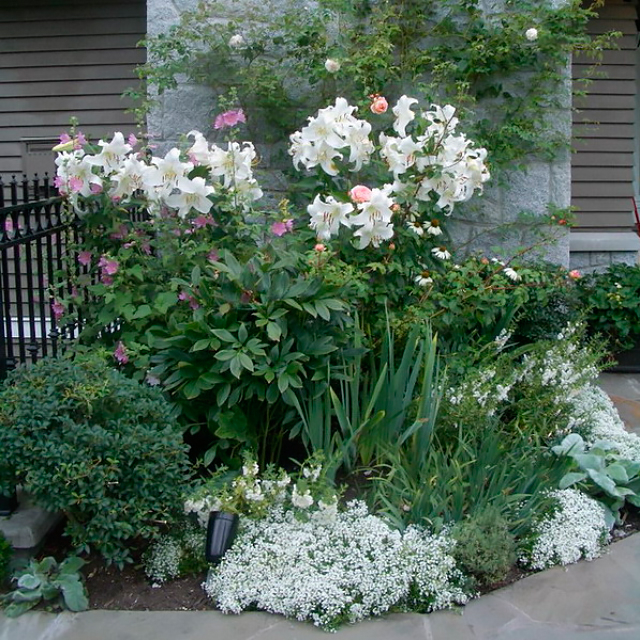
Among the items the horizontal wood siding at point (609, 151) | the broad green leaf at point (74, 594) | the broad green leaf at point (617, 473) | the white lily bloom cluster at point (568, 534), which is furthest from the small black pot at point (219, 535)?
the horizontal wood siding at point (609, 151)

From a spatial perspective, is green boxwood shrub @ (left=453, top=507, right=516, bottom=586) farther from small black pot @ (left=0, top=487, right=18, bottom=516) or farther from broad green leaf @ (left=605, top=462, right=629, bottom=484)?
small black pot @ (left=0, top=487, right=18, bottom=516)

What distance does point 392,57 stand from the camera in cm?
535

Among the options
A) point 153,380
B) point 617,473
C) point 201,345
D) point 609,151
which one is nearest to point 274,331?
point 201,345

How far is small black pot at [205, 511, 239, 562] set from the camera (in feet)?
10.00

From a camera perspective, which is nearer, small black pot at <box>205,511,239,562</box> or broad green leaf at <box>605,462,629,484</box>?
small black pot at <box>205,511,239,562</box>

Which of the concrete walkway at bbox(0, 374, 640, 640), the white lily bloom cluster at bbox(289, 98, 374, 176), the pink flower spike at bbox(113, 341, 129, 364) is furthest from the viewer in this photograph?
the white lily bloom cluster at bbox(289, 98, 374, 176)

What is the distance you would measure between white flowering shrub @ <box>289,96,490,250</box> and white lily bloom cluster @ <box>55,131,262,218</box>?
42 cm

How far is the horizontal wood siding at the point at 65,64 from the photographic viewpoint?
6230 mm

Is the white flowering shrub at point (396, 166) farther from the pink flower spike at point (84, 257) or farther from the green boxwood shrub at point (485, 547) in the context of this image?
the green boxwood shrub at point (485, 547)

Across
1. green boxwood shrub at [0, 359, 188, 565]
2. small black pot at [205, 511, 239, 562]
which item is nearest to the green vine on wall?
green boxwood shrub at [0, 359, 188, 565]

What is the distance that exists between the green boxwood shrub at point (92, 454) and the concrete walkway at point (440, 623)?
0.27 metres

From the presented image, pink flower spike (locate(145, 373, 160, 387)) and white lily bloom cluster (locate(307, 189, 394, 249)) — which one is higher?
white lily bloom cluster (locate(307, 189, 394, 249))

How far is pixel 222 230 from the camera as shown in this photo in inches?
159

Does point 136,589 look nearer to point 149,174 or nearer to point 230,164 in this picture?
point 149,174
